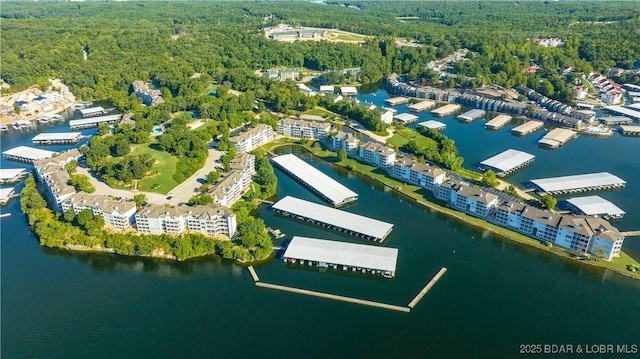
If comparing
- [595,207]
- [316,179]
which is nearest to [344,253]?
[316,179]

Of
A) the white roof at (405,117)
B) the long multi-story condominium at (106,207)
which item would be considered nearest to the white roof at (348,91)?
the white roof at (405,117)

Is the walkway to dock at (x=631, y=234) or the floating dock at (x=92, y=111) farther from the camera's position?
the floating dock at (x=92, y=111)

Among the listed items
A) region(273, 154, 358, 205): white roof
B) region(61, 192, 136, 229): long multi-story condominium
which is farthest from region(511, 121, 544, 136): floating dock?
region(61, 192, 136, 229): long multi-story condominium

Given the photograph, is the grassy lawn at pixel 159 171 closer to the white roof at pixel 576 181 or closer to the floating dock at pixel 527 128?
the white roof at pixel 576 181

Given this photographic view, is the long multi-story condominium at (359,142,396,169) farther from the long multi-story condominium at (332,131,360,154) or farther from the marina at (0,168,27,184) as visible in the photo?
the marina at (0,168,27,184)

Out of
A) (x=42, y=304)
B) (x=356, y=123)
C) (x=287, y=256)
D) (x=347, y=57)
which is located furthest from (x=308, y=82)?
(x=42, y=304)
